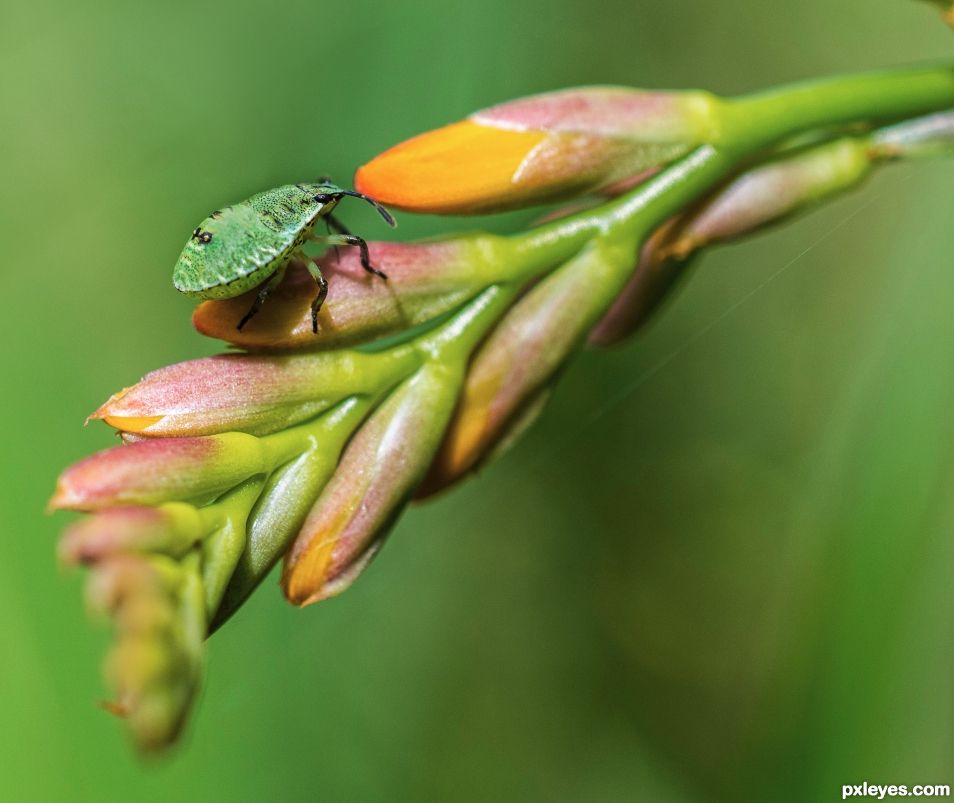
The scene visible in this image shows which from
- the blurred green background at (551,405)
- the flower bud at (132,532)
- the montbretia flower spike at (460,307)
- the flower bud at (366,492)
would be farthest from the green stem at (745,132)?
the blurred green background at (551,405)

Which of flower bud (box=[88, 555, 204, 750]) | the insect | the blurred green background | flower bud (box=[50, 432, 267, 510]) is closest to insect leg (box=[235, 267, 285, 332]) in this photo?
the insect

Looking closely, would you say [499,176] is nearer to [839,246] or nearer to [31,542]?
[31,542]

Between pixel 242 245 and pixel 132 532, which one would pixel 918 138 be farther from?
pixel 132 532

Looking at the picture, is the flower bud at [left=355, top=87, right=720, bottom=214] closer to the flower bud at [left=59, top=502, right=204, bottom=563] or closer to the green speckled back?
the green speckled back

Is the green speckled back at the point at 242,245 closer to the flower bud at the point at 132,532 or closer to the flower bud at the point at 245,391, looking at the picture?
the flower bud at the point at 245,391

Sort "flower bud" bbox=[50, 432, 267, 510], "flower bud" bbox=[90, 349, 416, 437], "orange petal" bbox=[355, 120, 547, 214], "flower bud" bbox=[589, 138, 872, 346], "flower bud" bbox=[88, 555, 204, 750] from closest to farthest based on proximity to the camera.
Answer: "flower bud" bbox=[88, 555, 204, 750], "flower bud" bbox=[50, 432, 267, 510], "flower bud" bbox=[90, 349, 416, 437], "orange petal" bbox=[355, 120, 547, 214], "flower bud" bbox=[589, 138, 872, 346]

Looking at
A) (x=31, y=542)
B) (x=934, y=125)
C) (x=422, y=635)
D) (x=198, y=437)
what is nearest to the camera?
(x=198, y=437)

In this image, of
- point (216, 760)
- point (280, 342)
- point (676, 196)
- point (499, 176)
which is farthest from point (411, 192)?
point (216, 760)

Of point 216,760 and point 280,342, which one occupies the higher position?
point 280,342
